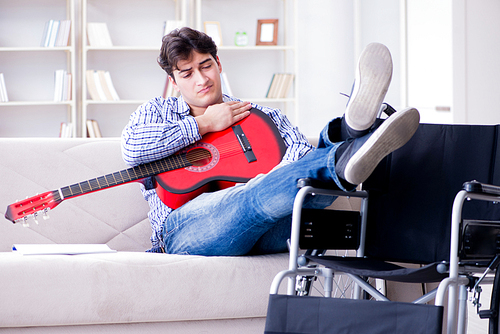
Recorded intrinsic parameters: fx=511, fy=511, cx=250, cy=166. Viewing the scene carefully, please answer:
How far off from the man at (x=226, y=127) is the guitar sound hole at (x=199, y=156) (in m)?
0.04

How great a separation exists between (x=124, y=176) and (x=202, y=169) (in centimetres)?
23

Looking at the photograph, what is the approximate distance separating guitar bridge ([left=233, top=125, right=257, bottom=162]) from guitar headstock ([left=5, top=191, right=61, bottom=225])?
57cm

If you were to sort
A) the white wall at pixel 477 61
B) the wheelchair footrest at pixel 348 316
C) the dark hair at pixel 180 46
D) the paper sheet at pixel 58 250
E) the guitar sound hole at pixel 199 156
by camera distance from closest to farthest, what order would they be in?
the wheelchair footrest at pixel 348 316, the paper sheet at pixel 58 250, the guitar sound hole at pixel 199 156, the dark hair at pixel 180 46, the white wall at pixel 477 61

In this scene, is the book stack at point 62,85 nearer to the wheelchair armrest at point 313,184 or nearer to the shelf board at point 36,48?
the shelf board at point 36,48

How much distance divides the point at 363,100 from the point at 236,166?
614mm

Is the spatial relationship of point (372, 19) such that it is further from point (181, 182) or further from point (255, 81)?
point (181, 182)

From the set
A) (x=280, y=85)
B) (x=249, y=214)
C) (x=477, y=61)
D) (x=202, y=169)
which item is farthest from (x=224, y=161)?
(x=280, y=85)

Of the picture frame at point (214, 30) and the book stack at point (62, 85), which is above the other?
the picture frame at point (214, 30)

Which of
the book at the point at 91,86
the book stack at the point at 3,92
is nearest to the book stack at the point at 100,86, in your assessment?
the book at the point at 91,86

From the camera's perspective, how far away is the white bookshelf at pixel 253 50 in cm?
438

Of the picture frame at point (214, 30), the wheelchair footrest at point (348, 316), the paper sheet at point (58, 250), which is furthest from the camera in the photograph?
the picture frame at point (214, 30)

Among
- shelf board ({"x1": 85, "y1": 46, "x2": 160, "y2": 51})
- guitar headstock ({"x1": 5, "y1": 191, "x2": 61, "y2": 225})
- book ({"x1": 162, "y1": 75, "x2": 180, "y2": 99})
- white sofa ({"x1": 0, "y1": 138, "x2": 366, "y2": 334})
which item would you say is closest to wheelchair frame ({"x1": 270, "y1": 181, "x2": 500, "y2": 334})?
white sofa ({"x1": 0, "y1": 138, "x2": 366, "y2": 334})

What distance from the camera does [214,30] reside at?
4180 mm

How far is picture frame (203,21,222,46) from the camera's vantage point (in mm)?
4160
